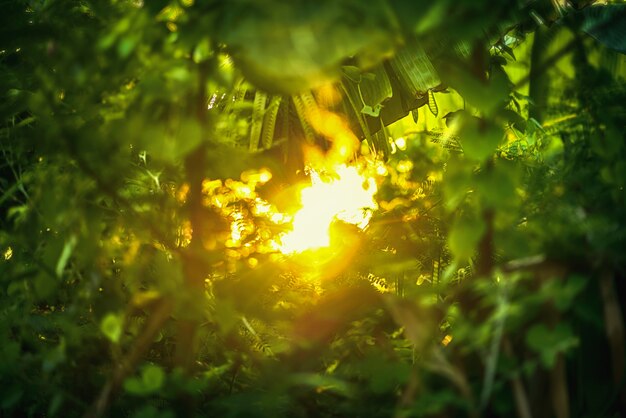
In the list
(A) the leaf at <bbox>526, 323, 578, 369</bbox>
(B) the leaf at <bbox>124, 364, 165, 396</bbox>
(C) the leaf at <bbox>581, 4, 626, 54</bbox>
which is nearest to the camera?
(A) the leaf at <bbox>526, 323, 578, 369</bbox>

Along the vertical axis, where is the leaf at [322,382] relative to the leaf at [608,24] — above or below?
below

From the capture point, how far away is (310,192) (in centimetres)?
228

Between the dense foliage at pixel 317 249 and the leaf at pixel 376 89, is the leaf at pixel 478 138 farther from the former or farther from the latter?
the leaf at pixel 376 89

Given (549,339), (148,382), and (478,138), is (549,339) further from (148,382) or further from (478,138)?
(148,382)

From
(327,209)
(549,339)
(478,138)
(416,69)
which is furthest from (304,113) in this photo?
(549,339)

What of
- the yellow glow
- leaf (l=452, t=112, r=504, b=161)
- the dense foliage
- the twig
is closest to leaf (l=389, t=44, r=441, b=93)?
the yellow glow

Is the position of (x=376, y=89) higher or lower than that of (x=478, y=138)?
higher

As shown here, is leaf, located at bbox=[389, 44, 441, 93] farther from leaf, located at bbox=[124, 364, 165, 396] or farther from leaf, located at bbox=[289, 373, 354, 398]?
leaf, located at bbox=[124, 364, 165, 396]

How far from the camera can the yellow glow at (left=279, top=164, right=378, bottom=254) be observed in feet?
5.46

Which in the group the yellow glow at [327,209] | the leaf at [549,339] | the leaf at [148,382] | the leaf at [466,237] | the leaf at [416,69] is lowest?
the leaf at [549,339]

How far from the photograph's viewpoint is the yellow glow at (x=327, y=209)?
1664 mm

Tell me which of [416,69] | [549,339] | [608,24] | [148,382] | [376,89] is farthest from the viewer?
[608,24]

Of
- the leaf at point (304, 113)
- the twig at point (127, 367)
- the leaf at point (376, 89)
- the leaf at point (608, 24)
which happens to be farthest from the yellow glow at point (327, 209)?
the leaf at point (608, 24)

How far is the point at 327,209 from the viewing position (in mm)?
2014
